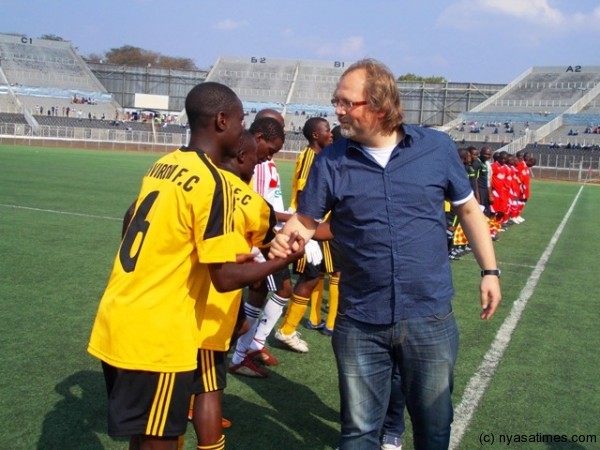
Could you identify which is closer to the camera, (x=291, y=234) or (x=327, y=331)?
(x=291, y=234)

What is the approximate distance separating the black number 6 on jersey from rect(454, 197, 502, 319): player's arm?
1.44m

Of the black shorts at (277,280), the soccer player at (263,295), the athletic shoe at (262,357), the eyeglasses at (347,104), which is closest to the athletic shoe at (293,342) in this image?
the soccer player at (263,295)

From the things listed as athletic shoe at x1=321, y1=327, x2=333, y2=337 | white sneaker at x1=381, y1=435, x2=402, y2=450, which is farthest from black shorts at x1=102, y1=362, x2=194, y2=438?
athletic shoe at x1=321, y1=327, x2=333, y2=337

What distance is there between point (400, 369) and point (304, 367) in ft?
8.33

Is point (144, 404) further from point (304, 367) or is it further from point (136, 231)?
point (304, 367)

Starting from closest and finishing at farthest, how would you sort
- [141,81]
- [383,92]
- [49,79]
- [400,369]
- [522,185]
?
[383,92] < [400,369] < [522,185] < [49,79] < [141,81]

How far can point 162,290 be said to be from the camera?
2691 mm

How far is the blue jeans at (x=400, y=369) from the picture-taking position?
302 cm

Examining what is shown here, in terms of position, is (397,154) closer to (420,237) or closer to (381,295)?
(420,237)

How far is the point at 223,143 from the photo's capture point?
116 inches

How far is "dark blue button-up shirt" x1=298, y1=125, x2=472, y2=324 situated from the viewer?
297 centimetres

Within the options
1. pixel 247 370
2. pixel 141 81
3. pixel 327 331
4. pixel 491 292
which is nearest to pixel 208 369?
pixel 491 292

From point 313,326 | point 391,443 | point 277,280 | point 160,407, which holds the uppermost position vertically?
point 160,407

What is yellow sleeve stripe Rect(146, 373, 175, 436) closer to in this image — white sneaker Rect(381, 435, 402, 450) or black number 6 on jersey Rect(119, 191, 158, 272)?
black number 6 on jersey Rect(119, 191, 158, 272)
